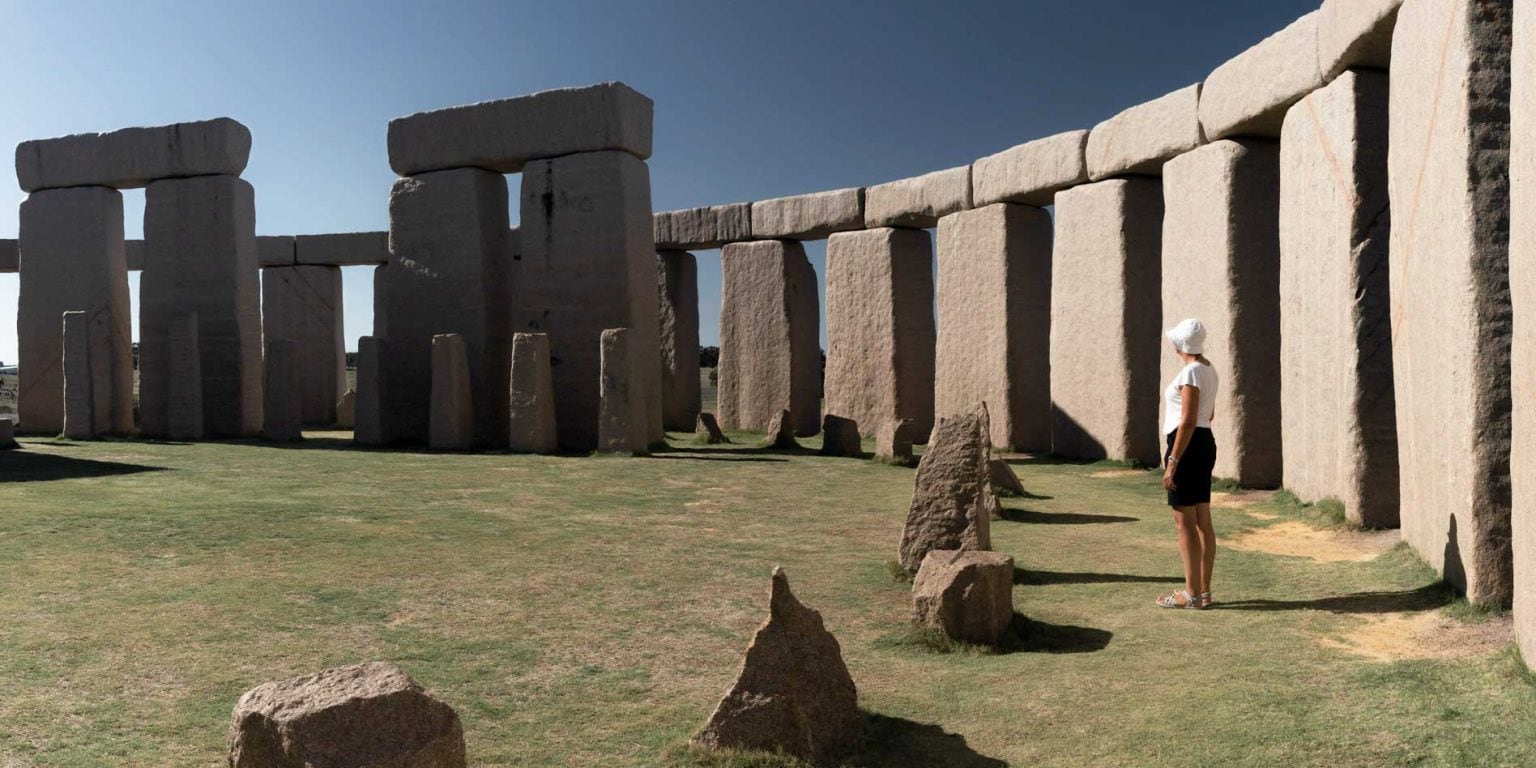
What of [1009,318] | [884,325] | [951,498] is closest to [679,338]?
[884,325]

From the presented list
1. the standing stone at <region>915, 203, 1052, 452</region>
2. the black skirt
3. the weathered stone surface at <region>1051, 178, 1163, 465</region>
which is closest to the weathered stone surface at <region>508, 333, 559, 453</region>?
the standing stone at <region>915, 203, 1052, 452</region>

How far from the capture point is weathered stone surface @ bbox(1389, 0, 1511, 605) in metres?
4.08

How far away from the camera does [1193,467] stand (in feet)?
14.9

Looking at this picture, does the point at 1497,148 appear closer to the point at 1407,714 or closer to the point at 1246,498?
the point at 1407,714

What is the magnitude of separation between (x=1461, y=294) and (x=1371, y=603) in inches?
48.8

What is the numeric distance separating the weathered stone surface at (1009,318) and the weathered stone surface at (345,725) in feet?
31.8

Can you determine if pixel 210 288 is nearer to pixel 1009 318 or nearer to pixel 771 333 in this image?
pixel 771 333

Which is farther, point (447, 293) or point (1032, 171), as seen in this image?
point (447, 293)

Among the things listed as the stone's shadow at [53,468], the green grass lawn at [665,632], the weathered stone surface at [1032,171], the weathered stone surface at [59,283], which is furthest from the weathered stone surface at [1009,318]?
the weathered stone surface at [59,283]

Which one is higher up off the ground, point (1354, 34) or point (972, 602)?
point (1354, 34)

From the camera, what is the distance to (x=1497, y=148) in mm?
4184

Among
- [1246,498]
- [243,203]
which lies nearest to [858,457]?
[1246,498]

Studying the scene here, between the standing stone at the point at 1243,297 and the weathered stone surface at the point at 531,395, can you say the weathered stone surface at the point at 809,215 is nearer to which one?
the weathered stone surface at the point at 531,395

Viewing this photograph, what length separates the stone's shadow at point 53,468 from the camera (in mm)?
8039
